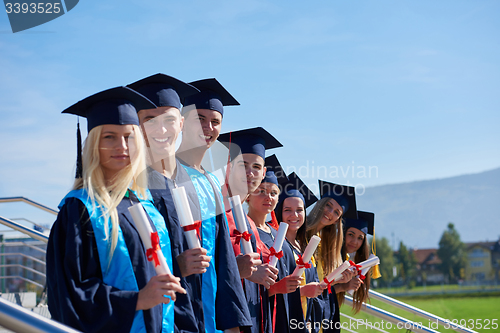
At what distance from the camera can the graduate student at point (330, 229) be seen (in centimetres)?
509

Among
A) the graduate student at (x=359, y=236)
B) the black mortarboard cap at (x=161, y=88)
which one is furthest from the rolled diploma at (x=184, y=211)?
the graduate student at (x=359, y=236)

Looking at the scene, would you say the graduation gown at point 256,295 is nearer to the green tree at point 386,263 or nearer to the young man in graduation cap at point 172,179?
the young man in graduation cap at point 172,179

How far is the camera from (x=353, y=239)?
6133 millimetres

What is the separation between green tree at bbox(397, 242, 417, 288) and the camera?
5576 inches

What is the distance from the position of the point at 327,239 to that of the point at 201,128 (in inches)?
105

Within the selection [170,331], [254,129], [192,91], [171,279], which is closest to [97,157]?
[171,279]

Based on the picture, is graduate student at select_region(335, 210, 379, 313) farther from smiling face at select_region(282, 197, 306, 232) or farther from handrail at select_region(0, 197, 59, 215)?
handrail at select_region(0, 197, 59, 215)

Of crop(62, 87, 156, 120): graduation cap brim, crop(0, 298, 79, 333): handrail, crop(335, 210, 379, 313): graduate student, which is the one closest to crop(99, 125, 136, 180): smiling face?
crop(62, 87, 156, 120): graduation cap brim

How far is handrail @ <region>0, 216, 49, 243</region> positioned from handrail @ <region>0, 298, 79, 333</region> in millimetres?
3359

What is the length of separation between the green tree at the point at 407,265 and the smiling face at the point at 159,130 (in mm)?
146518

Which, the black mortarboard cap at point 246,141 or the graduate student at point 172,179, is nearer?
the graduate student at point 172,179

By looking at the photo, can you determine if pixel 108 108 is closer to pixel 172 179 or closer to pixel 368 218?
pixel 172 179

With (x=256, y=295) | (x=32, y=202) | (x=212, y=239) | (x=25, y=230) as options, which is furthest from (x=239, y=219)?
(x=32, y=202)

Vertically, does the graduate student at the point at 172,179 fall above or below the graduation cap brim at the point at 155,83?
below
